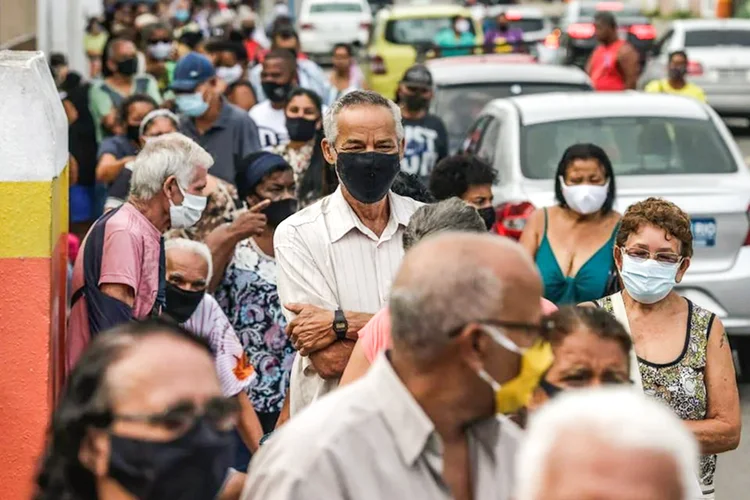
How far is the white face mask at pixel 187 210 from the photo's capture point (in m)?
6.52

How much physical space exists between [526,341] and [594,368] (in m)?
1.05

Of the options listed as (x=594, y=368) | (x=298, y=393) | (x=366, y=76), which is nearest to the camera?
(x=594, y=368)

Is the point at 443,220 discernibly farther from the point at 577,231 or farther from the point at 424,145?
the point at 424,145

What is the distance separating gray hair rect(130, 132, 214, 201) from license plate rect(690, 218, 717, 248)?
421cm

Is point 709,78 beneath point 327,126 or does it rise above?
beneath

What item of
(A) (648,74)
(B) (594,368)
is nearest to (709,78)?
(A) (648,74)

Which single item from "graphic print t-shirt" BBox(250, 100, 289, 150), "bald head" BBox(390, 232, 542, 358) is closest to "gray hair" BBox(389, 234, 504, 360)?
"bald head" BBox(390, 232, 542, 358)

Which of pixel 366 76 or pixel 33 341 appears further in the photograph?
pixel 366 76

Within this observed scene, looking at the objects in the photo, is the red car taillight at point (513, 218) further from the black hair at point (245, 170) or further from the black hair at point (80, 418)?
the black hair at point (80, 418)

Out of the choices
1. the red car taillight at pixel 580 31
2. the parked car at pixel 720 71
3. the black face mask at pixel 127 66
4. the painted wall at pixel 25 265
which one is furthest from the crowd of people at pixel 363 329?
the red car taillight at pixel 580 31

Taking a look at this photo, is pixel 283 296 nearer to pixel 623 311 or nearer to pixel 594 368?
pixel 623 311

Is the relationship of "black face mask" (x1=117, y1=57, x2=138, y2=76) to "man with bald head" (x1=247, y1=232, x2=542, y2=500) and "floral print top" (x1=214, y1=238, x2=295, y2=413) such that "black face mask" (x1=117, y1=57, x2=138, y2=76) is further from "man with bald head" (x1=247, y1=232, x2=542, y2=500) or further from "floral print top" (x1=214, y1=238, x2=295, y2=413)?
"man with bald head" (x1=247, y1=232, x2=542, y2=500)

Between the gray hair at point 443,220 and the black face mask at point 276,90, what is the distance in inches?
266

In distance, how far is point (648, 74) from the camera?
991 inches
